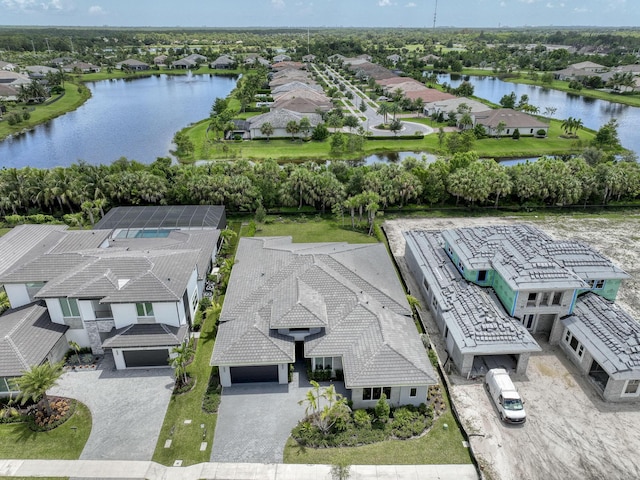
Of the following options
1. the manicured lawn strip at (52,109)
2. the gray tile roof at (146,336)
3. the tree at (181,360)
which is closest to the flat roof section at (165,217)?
the gray tile roof at (146,336)

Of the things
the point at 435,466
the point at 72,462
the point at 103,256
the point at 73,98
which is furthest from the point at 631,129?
the point at 73,98

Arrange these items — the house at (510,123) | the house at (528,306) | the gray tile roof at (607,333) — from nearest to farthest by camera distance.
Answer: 1. the gray tile roof at (607,333)
2. the house at (528,306)
3. the house at (510,123)

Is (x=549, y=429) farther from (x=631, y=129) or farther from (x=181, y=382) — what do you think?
(x=631, y=129)

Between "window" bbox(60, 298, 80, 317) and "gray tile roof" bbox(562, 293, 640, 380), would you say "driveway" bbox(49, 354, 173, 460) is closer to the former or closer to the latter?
"window" bbox(60, 298, 80, 317)

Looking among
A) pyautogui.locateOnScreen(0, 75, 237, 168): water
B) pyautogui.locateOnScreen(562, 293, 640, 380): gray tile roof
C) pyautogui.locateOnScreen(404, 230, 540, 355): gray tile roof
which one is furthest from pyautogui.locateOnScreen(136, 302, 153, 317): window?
pyautogui.locateOnScreen(0, 75, 237, 168): water

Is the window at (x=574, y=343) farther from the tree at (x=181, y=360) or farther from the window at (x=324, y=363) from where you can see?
the tree at (x=181, y=360)

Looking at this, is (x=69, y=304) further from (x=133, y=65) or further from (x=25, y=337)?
(x=133, y=65)
